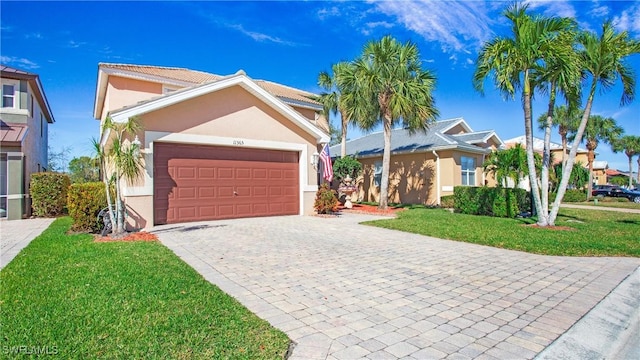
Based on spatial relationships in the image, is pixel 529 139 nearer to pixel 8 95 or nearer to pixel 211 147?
pixel 211 147

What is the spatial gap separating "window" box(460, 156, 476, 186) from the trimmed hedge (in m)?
4.89

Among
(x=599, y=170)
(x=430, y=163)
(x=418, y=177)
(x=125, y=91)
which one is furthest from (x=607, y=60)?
(x=599, y=170)

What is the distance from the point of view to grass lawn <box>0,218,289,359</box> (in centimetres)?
307

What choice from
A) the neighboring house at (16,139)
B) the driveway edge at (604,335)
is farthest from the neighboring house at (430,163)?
the neighboring house at (16,139)

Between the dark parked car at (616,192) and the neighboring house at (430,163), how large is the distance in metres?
16.8

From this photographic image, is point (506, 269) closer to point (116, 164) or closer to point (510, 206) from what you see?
point (116, 164)

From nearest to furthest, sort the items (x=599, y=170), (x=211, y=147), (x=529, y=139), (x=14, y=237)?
(x=14, y=237)
(x=529, y=139)
(x=211, y=147)
(x=599, y=170)

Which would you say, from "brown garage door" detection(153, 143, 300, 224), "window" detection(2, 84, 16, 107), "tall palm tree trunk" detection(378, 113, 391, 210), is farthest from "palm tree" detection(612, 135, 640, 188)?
"window" detection(2, 84, 16, 107)

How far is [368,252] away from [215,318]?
4.32 m

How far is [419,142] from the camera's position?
22719 millimetres

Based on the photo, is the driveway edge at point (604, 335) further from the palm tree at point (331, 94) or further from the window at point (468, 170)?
the window at point (468, 170)

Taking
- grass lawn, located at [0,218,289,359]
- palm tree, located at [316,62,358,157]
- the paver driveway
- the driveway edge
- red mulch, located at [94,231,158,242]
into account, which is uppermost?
palm tree, located at [316,62,358,157]

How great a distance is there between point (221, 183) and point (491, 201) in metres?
11.9

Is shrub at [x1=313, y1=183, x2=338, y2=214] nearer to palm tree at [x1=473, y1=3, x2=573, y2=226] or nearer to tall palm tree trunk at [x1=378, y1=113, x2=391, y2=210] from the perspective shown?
tall palm tree trunk at [x1=378, y1=113, x2=391, y2=210]
